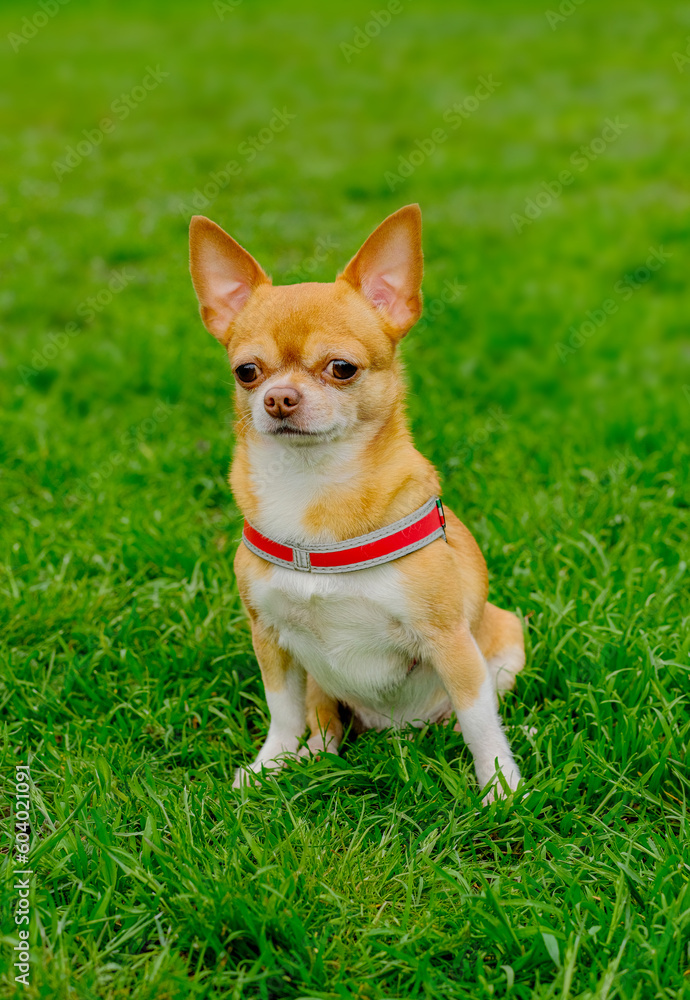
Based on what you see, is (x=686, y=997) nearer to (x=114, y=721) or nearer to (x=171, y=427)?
(x=114, y=721)

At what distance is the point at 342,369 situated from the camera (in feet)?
8.65

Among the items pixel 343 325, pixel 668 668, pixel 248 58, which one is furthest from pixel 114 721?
pixel 248 58

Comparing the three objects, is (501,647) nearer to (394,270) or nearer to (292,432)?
(292,432)

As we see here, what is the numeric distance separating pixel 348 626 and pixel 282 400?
744 mm

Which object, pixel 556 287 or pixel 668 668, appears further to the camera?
pixel 556 287

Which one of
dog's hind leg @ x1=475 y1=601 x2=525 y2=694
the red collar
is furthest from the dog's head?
dog's hind leg @ x1=475 y1=601 x2=525 y2=694

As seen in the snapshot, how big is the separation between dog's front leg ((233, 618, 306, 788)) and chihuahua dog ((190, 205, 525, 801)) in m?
0.04

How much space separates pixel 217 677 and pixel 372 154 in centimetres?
811

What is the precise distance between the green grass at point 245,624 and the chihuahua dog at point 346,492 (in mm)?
301

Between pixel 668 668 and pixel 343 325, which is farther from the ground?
pixel 343 325

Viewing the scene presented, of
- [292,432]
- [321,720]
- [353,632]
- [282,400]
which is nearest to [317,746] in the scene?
[321,720]

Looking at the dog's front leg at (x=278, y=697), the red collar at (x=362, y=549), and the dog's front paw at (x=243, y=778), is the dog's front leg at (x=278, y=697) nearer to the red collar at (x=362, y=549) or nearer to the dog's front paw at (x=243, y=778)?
the dog's front paw at (x=243, y=778)

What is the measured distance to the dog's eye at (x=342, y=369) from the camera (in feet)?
8.61

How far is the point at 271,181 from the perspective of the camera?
29.8ft
